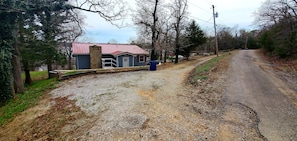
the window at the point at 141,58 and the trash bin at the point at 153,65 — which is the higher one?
the window at the point at 141,58

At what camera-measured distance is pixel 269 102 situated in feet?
18.2

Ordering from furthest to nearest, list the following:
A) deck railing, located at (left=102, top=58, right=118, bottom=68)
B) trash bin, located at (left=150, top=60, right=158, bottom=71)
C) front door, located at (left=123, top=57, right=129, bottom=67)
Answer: front door, located at (left=123, top=57, right=129, bottom=67), deck railing, located at (left=102, top=58, right=118, bottom=68), trash bin, located at (left=150, top=60, right=158, bottom=71)

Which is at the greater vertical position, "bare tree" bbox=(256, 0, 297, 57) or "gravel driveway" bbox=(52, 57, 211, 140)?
"bare tree" bbox=(256, 0, 297, 57)

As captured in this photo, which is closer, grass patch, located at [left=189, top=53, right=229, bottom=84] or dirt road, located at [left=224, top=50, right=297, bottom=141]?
dirt road, located at [left=224, top=50, right=297, bottom=141]

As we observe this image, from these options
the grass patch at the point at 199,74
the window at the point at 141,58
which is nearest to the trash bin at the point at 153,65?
the grass patch at the point at 199,74

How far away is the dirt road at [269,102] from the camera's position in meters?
3.89

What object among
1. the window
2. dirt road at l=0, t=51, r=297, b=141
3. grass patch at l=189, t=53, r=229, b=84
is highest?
the window

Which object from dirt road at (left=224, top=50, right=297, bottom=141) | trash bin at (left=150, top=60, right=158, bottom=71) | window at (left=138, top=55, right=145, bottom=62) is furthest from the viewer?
window at (left=138, top=55, right=145, bottom=62)

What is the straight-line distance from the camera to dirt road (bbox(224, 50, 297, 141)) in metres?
3.89

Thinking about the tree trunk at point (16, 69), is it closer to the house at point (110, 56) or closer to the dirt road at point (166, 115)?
the dirt road at point (166, 115)

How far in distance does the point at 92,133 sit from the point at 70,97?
4.02m

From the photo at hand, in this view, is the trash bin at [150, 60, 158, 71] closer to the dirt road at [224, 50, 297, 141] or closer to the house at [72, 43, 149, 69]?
the house at [72, 43, 149, 69]

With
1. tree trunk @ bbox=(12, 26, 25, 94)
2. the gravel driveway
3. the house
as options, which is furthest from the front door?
the gravel driveway

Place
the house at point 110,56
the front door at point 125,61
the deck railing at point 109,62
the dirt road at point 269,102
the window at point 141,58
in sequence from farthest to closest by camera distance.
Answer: the window at point 141,58 < the front door at point 125,61 < the deck railing at point 109,62 < the house at point 110,56 < the dirt road at point 269,102
